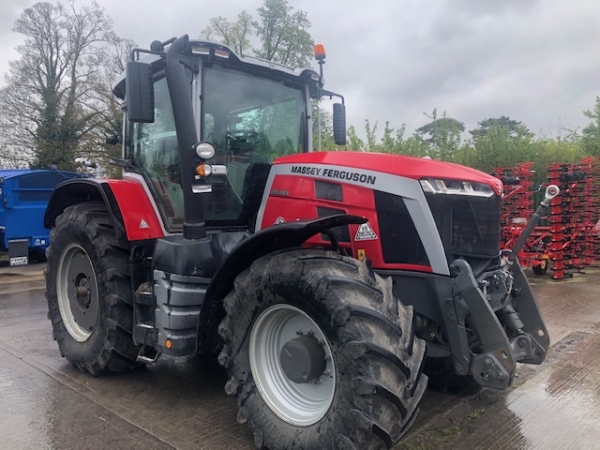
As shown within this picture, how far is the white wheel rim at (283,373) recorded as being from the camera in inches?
114

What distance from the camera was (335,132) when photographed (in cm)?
475

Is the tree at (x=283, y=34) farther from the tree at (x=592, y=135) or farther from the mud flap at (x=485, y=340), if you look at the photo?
the mud flap at (x=485, y=340)

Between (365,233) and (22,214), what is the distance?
33.6ft

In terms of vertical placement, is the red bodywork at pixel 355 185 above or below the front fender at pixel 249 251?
above

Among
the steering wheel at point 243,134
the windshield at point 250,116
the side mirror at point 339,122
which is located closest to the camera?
the windshield at point 250,116

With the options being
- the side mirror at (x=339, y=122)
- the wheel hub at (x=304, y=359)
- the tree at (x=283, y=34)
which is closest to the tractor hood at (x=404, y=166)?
the wheel hub at (x=304, y=359)

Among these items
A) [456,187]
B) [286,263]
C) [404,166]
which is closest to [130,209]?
[286,263]

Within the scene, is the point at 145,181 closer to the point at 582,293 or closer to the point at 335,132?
the point at 335,132

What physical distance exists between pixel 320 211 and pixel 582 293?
250 inches

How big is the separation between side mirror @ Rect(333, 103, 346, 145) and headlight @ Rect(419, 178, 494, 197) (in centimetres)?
185

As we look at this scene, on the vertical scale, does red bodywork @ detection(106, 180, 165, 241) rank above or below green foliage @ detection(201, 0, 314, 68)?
below

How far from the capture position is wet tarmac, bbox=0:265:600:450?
10.3ft

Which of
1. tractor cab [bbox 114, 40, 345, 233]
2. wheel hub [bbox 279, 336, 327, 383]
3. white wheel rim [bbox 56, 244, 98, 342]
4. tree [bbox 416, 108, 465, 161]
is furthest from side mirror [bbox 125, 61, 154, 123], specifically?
tree [bbox 416, 108, 465, 161]

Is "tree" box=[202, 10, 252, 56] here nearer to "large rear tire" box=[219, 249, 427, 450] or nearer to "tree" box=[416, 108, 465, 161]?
"tree" box=[416, 108, 465, 161]
